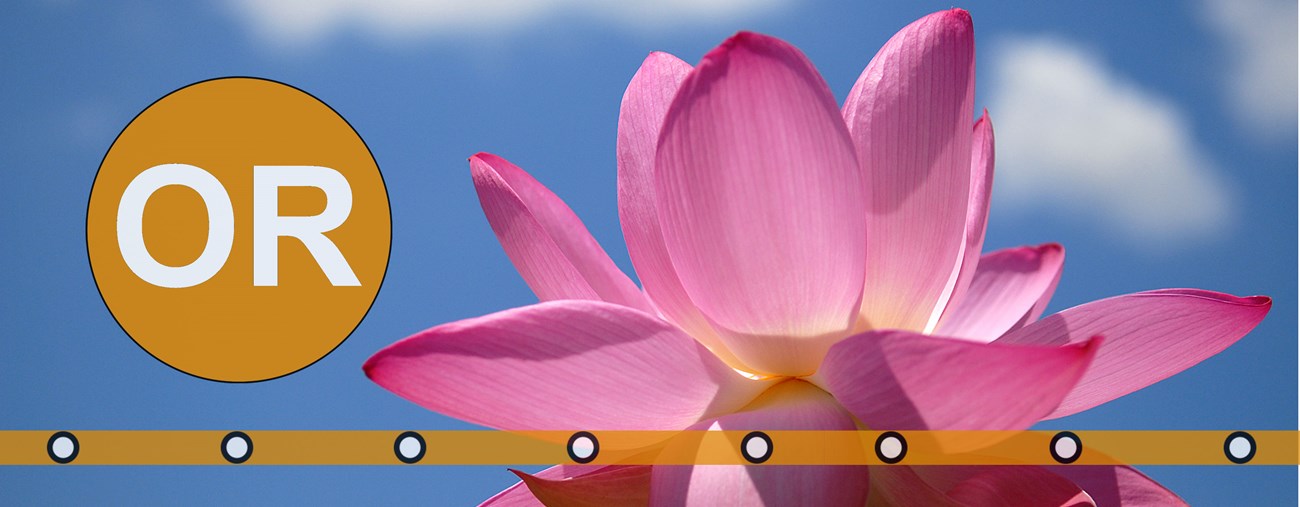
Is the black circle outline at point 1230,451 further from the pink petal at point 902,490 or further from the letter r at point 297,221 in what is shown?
the letter r at point 297,221

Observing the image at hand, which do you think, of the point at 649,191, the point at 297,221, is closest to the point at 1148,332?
the point at 649,191

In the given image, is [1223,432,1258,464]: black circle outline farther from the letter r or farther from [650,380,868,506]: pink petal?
the letter r

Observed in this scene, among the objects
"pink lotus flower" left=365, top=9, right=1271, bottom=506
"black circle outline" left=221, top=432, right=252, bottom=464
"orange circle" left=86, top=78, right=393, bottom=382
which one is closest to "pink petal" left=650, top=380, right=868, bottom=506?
"pink lotus flower" left=365, top=9, right=1271, bottom=506

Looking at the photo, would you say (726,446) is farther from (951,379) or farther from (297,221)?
(297,221)

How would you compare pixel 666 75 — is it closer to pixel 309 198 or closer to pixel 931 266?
pixel 931 266

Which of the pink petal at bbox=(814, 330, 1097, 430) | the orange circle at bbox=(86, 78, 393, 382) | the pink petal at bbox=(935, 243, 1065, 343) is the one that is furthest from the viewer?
the orange circle at bbox=(86, 78, 393, 382)

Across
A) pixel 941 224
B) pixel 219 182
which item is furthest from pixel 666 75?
pixel 219 182
